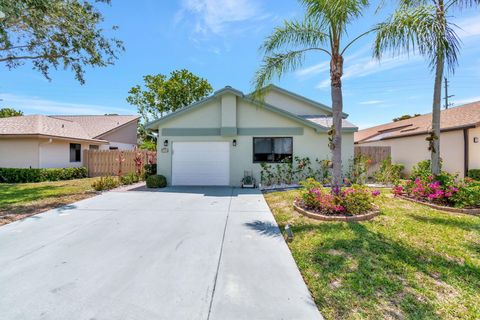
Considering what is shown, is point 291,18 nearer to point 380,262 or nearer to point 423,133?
point 380,262

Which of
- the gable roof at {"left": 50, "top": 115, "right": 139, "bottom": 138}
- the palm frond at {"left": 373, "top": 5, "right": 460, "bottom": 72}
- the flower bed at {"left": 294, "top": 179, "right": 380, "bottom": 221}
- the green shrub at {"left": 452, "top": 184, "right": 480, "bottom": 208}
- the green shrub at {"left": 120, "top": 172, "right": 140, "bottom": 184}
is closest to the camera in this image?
the palm frond at {"left": 373, "top": 5, "right": 460, "bottom": 72}

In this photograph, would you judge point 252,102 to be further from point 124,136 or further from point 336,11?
point 124,136

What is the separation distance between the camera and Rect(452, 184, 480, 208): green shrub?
20.0 ft

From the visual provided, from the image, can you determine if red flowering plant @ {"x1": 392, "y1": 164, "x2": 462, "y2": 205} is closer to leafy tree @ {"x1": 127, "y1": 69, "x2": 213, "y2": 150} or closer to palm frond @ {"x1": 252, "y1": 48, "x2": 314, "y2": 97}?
palm frond @ {"x1": 252, "y1": 48, "x2": 314, "y2": 97}

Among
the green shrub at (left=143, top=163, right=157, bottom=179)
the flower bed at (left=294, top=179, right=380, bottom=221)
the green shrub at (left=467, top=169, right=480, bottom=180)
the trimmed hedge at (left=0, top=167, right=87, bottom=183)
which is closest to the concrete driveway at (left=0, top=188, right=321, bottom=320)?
the flower bed at (left=294, top=179, right=380, bottom=221)

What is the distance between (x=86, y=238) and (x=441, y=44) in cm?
887

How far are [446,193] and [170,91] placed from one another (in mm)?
27620

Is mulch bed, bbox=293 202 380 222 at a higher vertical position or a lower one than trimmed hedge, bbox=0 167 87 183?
lower

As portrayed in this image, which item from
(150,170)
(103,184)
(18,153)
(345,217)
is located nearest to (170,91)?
(18,153)

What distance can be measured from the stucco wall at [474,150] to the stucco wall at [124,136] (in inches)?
986

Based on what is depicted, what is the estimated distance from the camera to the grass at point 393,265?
8.34ft

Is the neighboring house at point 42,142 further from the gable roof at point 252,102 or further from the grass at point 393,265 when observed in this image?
the grass at point 393,265

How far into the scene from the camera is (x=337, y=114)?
6.38m

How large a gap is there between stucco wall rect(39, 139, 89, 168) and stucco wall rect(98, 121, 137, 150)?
12.2 feet
